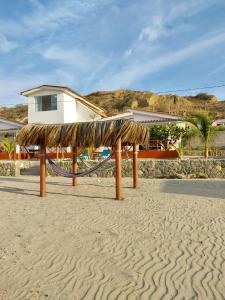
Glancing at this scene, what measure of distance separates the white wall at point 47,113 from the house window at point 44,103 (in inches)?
11.2

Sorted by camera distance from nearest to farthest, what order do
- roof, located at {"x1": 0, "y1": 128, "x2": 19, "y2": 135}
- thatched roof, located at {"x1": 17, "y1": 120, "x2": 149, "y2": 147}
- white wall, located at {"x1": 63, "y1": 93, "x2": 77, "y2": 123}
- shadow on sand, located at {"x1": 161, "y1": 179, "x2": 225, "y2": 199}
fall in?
1. thatched roof, located at {"x1": 17, "y1": 120, "x2": 149, "y2": 147}
2. shadow on sand, located at {"x1": 161, "y1": 179, "x2": 225, "y2": 199}
3. white wall, located at {"x1": 63, "y1": 93, "x2": 77, "y2": 123}
4. roof, located at {"x1": 0, "y1": 128, "x2": 19, "y2": 135}

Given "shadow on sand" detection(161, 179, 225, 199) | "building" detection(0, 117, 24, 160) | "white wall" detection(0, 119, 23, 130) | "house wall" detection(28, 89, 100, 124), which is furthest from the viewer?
"white wall" detection(0, 119, 23, 130)

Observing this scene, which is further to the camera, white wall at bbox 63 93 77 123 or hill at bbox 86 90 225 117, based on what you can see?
hill at bbox 86 90 225 117

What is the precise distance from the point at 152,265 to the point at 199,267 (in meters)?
0.58

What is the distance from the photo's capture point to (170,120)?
23.2 meters

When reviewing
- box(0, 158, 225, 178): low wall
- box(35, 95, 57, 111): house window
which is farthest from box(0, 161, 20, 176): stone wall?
box(35, 95, 57, 111): house window

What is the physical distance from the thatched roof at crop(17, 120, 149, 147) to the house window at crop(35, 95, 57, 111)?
17.2 metres

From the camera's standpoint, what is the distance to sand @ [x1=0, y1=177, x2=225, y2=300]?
10.9ft

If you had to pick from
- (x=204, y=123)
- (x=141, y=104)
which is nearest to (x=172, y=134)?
(x=204, y=123)

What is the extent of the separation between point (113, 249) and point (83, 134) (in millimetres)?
4533

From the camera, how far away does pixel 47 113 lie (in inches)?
1003

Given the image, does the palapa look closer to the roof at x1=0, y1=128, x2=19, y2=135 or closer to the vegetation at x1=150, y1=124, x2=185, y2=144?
the vegetation at x1=150, y1=124, x2=185, y2=144

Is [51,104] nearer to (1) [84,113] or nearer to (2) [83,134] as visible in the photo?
(1) [84,113]

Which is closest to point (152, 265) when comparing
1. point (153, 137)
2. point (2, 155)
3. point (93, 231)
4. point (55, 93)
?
point (93, 231)
